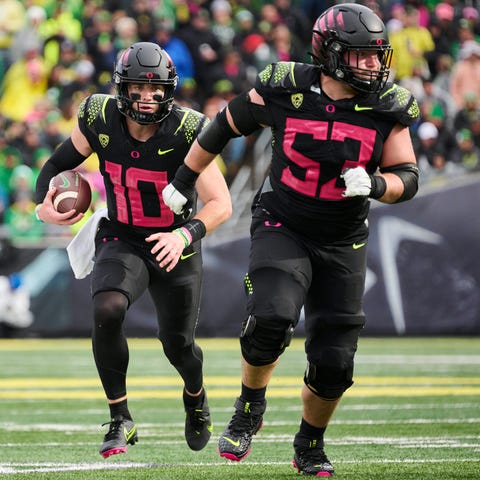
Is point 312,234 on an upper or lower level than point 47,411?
upper

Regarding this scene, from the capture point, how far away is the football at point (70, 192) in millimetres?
5789

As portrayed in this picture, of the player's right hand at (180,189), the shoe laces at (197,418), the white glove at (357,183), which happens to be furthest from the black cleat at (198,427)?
the white glove at (357,183)

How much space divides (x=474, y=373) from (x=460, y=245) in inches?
125

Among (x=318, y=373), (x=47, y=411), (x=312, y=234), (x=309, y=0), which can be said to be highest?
(x=312, y=234)

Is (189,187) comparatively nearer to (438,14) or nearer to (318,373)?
(318,373)

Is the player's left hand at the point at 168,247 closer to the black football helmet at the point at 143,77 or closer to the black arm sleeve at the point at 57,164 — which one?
the black football helmet at the point at 143,77

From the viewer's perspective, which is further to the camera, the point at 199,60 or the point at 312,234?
the point at 199,60

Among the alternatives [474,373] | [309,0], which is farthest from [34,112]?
[474,373]

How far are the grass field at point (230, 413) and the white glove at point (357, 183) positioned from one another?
44.4 inches

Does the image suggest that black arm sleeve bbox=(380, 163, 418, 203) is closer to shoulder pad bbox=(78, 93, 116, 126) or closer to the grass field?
the grass field

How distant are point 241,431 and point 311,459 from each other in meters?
0.31

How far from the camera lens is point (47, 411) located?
7.91m

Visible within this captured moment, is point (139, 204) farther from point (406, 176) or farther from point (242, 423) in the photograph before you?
point (406, 176)

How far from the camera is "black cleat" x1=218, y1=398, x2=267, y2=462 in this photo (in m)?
5.12
